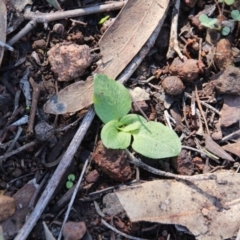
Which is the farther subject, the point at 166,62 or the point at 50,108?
the point at 166,62

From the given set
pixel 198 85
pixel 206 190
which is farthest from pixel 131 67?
pixel 206 190

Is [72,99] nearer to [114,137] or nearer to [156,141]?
[114,137]

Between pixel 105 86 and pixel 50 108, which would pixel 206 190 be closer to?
pixel 105 86

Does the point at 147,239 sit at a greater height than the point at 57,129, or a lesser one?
lesser

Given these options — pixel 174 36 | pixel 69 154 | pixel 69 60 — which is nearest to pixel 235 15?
pixel 174 36

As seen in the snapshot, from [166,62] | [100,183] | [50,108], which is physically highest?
[50,108]

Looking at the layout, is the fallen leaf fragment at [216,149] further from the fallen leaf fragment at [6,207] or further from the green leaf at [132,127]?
the fallen leaf fragment at [6,207]

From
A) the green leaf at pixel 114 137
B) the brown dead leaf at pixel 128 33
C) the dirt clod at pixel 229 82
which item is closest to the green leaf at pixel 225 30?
the dirt clod at pixel 229 82
